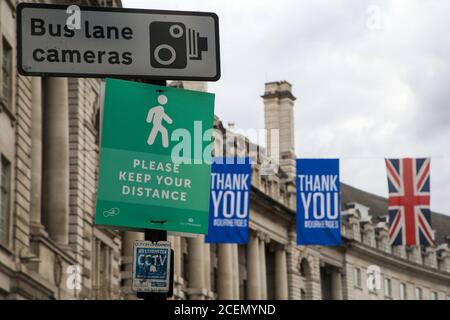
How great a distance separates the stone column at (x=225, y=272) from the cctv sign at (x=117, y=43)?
67503mm

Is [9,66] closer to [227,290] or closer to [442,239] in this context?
[227,290]

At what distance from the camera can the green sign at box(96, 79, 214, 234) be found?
8609 mm

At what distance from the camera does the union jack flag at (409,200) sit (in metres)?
40.5

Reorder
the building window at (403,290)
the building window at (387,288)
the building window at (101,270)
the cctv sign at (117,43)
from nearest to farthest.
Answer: the cctv sign at (117,43)
the building window at (101,270)
the building window at (387,288)
the building window at (403,290)

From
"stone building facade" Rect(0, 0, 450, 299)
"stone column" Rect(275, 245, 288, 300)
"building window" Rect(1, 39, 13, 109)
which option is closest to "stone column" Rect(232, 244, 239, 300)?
"stone building facade" Rect(0, 0, 450, 299)

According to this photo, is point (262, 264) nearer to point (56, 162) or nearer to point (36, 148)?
point (56, 162)

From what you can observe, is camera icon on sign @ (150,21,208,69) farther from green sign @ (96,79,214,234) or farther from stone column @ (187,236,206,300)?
stone column @ (187,236,206,300)

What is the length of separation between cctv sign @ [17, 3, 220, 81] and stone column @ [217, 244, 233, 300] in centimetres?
6750

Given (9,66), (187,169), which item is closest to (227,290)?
(9,66)

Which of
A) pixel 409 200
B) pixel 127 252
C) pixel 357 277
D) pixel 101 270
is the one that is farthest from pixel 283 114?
pixel 409 200

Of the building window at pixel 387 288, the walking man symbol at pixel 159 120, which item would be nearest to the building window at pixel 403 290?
the building window at pixel 387 288

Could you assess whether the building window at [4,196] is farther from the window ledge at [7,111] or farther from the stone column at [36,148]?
the stone column at [36,148]
